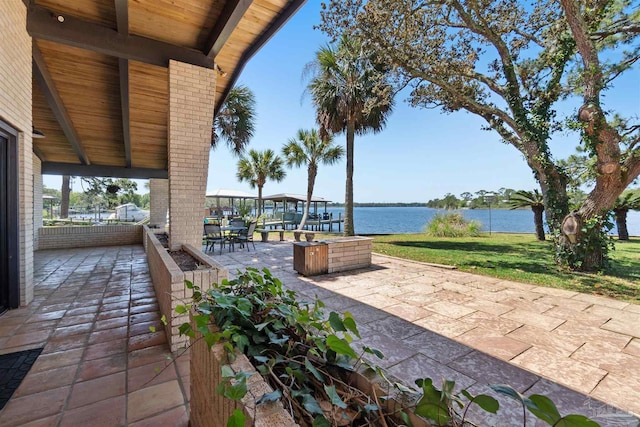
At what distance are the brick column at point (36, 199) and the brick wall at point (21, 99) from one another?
5.52 m

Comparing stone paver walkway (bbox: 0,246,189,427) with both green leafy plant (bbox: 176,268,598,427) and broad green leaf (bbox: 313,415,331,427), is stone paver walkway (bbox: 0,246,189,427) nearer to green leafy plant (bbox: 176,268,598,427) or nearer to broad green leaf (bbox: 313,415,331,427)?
green leafy plant (bbox: 176,268,598,427)

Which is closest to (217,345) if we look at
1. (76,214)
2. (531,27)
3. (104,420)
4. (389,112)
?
(104,420)

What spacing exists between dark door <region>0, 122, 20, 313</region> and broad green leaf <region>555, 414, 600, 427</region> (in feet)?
16.4

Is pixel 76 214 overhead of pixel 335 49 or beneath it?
beneath

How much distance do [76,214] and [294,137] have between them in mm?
18498

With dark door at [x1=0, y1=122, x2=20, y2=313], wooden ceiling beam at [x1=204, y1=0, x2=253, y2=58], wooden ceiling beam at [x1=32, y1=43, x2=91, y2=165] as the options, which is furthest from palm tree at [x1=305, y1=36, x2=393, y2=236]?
dark door at [x1=0, y1=122, x2=20, y2=313]

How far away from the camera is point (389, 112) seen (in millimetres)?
10578

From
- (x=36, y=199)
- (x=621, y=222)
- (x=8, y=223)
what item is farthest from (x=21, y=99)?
(x=621, y=222)

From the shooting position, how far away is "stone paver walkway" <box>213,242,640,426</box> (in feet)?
6.86

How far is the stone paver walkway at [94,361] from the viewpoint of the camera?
1733mm

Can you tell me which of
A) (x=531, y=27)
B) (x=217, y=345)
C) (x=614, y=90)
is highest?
(x=531, y=27)

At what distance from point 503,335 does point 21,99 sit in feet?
20.9

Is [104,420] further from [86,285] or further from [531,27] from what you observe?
[531,27]

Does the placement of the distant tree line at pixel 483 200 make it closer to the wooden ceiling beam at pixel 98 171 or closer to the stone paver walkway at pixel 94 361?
the wooden ceiling beam at pixel 98 171
